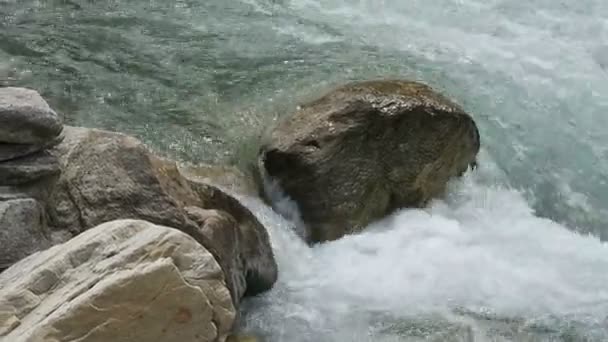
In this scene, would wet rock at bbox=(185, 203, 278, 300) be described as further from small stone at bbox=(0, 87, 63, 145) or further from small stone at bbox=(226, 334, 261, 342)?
small stone at bbox=(0, 87, 63, 145)

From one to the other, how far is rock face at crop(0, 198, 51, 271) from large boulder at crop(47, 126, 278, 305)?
0.15m

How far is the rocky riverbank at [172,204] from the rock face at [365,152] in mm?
11

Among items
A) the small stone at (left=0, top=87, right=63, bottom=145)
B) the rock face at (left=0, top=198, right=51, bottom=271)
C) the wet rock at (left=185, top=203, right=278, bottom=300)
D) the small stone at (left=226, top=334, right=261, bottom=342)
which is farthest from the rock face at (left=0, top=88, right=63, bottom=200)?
the small stone at (left=226, top=334, right=261, bottom=342)

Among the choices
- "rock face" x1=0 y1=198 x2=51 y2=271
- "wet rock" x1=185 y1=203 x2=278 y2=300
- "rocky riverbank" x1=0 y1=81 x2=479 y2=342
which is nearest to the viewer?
"rocky riverbank" x1=0 y1=81 x2=479 y2=342

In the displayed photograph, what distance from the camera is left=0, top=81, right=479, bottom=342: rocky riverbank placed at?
3953mm

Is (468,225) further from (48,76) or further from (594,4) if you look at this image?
(594,4)

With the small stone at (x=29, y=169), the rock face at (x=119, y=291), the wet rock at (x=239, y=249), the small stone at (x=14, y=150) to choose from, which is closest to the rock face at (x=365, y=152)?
the wet rock at (x=239, y=249)

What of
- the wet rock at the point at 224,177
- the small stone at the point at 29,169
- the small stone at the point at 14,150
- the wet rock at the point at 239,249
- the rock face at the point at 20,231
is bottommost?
the wet rock at the point at 224,177

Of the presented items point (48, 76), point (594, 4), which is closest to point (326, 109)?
point (48, 76)

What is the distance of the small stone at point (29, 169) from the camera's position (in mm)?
4883

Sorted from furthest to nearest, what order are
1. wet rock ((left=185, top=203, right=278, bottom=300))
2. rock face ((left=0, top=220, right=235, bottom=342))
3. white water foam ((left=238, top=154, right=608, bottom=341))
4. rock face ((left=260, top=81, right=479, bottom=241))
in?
rock face ((left=260, top=81, right=479, bottom=241))
white water foam ((left=238, top=154, right=608, bottom=341))
wet rock ((left=185, top=203, right=278, bottom=300))
rock face ((left=0, top=220, right=235, bottom=342))

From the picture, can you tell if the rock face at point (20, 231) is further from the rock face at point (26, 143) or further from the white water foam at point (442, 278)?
the white water foam at point (442, 278)

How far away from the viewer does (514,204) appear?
24.8 feet

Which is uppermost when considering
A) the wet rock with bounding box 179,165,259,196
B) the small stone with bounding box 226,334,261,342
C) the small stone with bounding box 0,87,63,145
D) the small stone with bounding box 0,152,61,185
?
the small stone with bounding box 0,87,63,145
